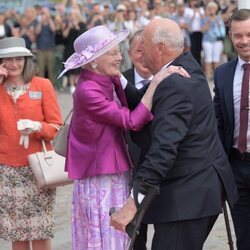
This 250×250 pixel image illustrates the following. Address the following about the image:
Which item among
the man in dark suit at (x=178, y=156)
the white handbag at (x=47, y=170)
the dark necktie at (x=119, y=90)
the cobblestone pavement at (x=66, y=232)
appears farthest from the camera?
the cobblestone pavement at (x=66, y=232)

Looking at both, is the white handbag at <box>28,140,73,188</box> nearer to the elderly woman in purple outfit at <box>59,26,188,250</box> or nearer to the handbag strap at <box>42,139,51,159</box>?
the handbag strap at <box>42,139,51,159</box>

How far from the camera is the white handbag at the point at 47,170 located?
5.27 metres

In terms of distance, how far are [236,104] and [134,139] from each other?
92 cm

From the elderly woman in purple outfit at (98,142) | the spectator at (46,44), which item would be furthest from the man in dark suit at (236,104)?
the spectator at (46,44)

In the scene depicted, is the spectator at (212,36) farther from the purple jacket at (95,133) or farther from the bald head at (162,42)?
the bald head at (162,42)

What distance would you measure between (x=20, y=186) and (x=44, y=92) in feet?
2.27

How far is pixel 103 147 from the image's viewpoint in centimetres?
439

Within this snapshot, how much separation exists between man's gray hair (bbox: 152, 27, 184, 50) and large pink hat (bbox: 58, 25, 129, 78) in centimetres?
59

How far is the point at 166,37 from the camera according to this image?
3848 mm

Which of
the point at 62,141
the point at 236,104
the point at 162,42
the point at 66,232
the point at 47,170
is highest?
the point at 162,42

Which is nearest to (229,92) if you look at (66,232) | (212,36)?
(66,232)

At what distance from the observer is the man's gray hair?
12.6ft

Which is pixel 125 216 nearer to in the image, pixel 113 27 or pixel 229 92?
pixel 229 92

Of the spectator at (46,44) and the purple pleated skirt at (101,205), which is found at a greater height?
the purple pleated skirt at (101,205)
